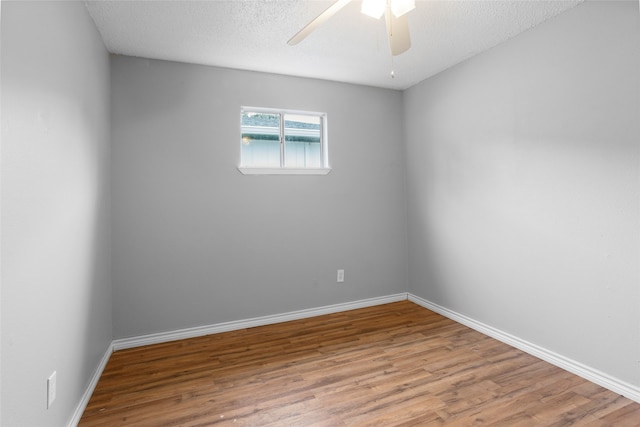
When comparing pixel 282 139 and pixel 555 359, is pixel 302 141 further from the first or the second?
pixel 555 359

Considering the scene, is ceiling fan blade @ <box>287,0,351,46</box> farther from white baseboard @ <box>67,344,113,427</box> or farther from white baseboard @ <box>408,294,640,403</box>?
white baseboard @ <box>408,294,640,403</box>

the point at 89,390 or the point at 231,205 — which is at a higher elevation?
the point at 231,205

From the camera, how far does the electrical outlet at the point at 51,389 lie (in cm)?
139

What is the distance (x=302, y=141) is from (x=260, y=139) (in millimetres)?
438

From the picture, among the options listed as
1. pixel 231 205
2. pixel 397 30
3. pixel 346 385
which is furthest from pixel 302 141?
pixel 346 385

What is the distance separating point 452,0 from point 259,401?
2.69 m

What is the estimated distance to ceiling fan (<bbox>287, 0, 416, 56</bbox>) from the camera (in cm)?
153

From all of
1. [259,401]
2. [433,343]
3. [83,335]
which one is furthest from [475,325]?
[83,335]

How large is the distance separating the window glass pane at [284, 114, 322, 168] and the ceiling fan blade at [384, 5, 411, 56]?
1.60 metres

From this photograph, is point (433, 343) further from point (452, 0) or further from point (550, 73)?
point (452, 0)

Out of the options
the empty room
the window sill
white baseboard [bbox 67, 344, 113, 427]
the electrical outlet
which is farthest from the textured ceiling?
white baseboard [bbox 67, 344, 113, 427]

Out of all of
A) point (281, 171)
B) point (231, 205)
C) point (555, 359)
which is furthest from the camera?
point (281, 171)

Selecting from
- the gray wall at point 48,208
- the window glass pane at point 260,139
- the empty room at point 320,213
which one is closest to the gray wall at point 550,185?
the empty room at point 320,213

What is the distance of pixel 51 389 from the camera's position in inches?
55.8
